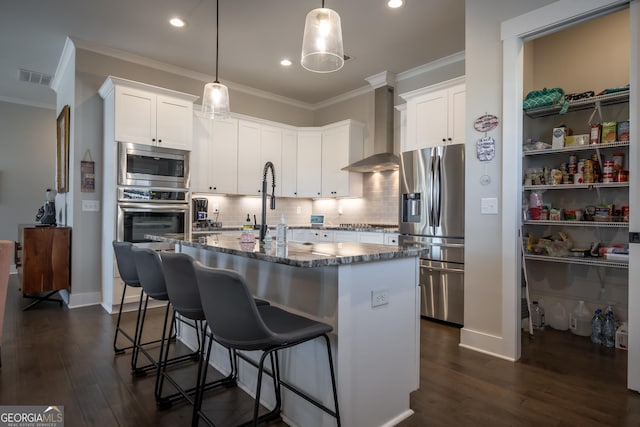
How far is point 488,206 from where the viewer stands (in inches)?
114

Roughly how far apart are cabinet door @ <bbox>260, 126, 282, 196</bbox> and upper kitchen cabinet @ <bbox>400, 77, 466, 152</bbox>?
2184 mm

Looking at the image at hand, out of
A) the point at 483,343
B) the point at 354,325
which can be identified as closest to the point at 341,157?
the point at 483,343

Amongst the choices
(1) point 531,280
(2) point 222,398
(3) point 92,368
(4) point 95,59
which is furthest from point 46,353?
(1) point 531,280

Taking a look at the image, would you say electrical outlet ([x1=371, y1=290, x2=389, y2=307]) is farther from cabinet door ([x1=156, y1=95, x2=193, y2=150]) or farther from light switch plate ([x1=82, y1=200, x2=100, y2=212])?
light switch plate ([x1=82, y1=200, x2=100, y2=212])

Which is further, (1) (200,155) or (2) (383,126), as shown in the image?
(2) (383,126)

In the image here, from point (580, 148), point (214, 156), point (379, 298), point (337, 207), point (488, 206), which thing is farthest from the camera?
point (337, 207)

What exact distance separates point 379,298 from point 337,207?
14.0 feet

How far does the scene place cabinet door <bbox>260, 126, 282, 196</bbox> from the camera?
5516 mm

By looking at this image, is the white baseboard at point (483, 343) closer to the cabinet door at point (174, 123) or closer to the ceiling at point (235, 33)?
the ceiling at point (235, 33)

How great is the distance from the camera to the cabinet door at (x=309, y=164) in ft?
19.1

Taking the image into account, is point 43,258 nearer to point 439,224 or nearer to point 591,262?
point 439,224

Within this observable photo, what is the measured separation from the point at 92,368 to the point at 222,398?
1078mm

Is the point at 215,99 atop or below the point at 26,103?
below

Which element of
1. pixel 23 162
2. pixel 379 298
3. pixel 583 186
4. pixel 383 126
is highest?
pixel 383 126
